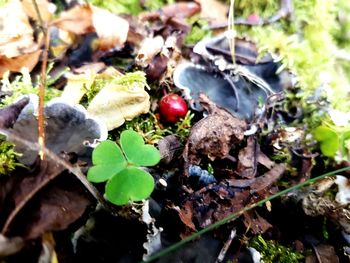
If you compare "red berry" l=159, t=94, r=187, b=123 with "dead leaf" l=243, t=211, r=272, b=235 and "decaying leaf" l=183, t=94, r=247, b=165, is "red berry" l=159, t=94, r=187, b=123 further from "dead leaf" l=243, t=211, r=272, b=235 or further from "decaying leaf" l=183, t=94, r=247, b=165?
"dead leaf" l=243, t=211, r=272, b=235

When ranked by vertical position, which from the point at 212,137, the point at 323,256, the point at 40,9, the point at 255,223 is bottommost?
the point at 323,256

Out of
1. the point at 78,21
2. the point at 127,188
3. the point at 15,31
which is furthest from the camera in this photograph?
the point at 78,21

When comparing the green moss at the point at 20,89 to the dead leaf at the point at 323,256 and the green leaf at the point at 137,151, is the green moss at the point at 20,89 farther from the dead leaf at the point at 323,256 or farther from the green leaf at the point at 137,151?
the dead leaf at the point at 323,256

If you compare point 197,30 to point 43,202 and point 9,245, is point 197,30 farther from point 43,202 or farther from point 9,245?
point 9,245

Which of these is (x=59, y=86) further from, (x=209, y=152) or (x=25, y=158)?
(x=209, y=152)

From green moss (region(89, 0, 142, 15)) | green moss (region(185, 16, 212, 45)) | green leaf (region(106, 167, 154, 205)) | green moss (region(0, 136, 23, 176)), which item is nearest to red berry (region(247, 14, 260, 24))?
green moss (region(185, 16, 212, 45))

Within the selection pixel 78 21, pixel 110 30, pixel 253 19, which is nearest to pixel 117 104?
pixel 110 30
